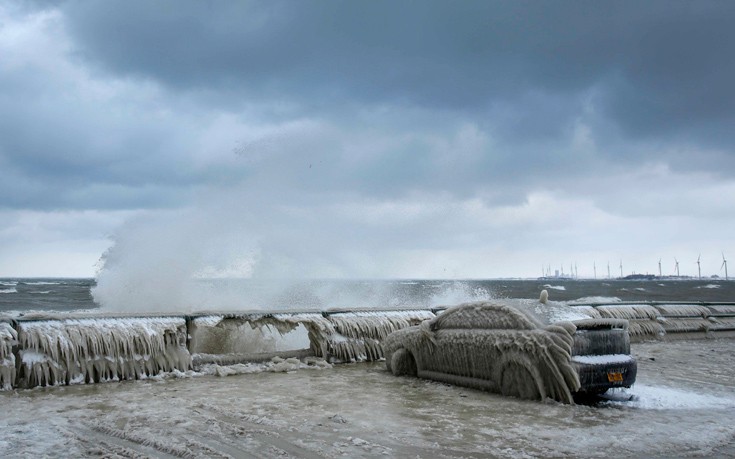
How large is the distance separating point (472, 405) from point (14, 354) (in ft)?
24.9

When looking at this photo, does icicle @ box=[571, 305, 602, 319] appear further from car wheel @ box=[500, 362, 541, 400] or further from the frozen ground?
car wheel @ box=[500, 362, 541, 400]

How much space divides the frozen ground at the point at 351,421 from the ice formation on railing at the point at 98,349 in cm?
37

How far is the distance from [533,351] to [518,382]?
60 centimetres

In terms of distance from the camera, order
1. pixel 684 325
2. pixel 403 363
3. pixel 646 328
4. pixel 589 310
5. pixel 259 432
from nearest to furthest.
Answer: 1. pixel 259 432
2. pixel 403 363
3. pixel 589 310
4. pixel 646 328
5. pixel 684 325

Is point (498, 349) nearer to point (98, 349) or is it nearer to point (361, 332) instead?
point (361, 332)

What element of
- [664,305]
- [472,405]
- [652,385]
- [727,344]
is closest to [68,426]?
[472,405]

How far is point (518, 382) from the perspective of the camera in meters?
9.34

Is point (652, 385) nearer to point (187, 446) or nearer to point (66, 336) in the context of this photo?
point (187, 446)

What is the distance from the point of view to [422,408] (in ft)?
28.7

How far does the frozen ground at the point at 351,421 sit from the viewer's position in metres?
6.48

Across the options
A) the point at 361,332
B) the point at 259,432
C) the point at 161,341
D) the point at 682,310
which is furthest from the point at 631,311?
the point at 259,432

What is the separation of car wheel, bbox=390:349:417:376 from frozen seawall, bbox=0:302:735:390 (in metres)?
2.44

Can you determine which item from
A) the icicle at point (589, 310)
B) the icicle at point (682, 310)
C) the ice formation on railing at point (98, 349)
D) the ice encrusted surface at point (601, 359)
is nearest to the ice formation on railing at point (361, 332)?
the ice formation on railing at point (98, 349)

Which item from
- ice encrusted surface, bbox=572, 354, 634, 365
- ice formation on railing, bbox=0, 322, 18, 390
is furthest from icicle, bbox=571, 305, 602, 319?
ice formation on railing, bbox=0, 322, 18, 390
